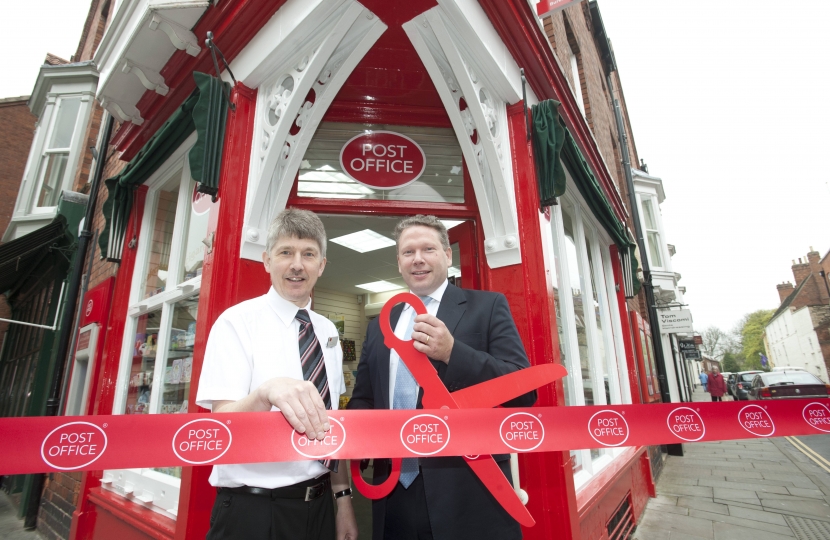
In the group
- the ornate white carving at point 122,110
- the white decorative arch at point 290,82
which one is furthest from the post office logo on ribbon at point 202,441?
the ornate white carving at point 122,110

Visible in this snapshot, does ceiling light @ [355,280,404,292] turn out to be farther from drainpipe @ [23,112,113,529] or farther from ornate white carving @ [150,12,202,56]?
ornate white carving @ [150,12,202,56]

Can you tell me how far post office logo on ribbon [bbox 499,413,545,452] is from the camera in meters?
1.43

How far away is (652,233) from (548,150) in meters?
14.7

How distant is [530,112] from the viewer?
11.0ft

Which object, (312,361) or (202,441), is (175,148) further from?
(202,441)

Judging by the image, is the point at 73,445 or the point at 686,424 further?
the point at 686,424

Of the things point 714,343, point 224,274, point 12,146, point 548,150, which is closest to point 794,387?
point 548,150

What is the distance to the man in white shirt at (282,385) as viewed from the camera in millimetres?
1284

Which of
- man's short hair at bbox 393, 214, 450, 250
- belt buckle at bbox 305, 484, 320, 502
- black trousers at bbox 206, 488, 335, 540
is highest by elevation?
man's short hair at bbox 393, 214, 450, 250

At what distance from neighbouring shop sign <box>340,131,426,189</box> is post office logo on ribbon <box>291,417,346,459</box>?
2.21 m

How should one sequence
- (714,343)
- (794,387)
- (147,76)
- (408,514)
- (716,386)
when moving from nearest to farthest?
(408,514), (147,76), (794,387), (716,386), (714,343)

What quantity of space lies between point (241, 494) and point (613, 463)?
14.4ft

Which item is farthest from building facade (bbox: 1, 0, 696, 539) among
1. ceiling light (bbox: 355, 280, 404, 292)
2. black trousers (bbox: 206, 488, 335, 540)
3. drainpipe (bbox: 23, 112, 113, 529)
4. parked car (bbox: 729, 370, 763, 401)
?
parked car (bbox: 729, 370, 763, 401)

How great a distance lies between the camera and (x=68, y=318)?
4836mm
